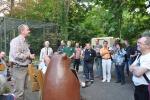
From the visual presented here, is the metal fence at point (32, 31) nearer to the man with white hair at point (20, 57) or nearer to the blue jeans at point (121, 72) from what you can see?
the blue jeans at point (121, 72)

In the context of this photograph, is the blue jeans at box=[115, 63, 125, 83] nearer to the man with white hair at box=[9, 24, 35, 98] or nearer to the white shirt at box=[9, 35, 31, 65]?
the man with white hair at box=[9, 24, 35, 98]

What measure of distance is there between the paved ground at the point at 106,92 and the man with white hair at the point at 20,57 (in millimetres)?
1978

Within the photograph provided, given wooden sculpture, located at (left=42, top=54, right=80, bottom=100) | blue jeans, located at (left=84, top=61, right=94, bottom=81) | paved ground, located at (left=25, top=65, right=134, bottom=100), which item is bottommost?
paved ground, located at (left=25, top=65, right=134, bottom=100)

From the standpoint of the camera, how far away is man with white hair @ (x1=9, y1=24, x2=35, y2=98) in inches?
399

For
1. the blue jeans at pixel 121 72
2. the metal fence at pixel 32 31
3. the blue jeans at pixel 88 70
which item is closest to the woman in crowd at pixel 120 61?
the blue jeans at pixel 121 72

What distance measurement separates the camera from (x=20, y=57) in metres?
10.1

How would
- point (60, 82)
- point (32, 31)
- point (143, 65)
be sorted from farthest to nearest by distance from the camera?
point (32, 31), point (60, 82), point (143, 65)

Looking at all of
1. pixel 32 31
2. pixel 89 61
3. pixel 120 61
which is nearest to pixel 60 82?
pixel 120 61

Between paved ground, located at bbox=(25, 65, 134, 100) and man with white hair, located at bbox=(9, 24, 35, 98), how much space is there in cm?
198

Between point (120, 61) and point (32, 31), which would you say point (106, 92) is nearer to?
point (120, 61)

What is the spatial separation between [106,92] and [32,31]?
11.7 meters

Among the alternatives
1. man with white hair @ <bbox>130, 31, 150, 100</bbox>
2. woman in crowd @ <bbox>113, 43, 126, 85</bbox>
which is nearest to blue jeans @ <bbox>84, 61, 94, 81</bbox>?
woman in crowd @ <bbox>113, 43, 126, 85</bbox>

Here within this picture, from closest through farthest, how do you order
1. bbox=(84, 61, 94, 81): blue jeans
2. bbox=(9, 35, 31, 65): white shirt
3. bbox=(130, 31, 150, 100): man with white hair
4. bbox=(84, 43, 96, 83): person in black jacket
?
1. bbox=(130, 31, 150, 100): man with white hair
2. bbox=(9, 35, 31, 65): white shirt
3. bbox=(84, 43, 96, 83): person in black jacket
4. bbox=(84, 61, 94, 81): blue jeans

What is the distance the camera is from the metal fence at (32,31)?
20627 millimetres
